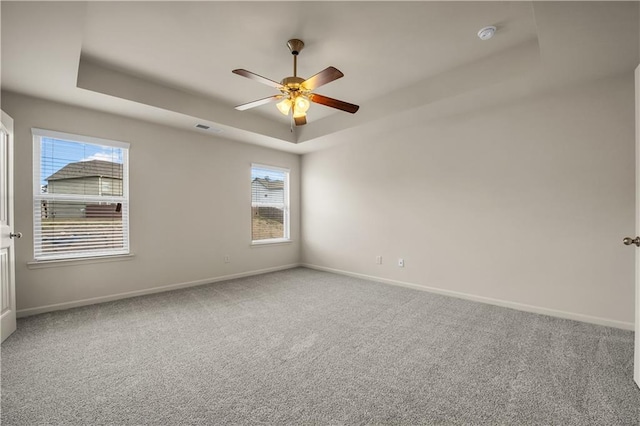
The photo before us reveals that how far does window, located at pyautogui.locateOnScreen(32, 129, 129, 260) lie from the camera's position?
3.22m

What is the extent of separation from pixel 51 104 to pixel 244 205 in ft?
8.91

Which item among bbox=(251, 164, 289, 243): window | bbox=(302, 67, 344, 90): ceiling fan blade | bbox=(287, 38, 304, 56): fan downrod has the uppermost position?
bbox=(287, 38, 304, 56): fan downrod

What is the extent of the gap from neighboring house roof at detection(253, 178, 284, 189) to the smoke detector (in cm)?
390

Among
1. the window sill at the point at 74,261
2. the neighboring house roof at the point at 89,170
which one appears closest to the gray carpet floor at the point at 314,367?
the window sill at the point at 74,261

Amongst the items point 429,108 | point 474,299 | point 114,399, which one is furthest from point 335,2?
point 474,299

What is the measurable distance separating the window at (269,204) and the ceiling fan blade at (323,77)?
292 cm

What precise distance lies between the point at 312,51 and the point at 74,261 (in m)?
3.61

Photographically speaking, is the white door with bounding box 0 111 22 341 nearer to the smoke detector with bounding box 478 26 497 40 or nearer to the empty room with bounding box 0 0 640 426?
the empty room with bounding box 0 0 640 426

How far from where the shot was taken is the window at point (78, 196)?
127 inches

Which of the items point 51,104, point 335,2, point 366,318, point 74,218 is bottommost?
point 366,318

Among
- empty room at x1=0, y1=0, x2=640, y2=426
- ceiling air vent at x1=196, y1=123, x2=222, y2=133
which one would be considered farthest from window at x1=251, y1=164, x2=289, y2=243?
ceiling air vent at x1=196, y1=123, x2=222, y2=133

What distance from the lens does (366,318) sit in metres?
3.02

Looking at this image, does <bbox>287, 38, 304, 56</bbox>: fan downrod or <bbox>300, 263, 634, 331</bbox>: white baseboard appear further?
<bbox>300, 263, 634, 331</bbox>: white baseboard

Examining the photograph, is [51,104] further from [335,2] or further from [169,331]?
[335,2]
